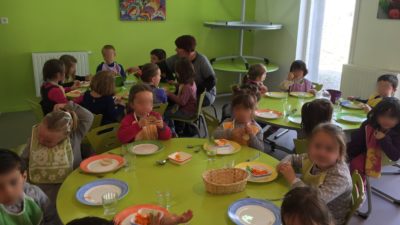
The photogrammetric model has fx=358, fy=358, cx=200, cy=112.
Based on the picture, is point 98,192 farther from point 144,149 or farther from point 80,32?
point 80,32

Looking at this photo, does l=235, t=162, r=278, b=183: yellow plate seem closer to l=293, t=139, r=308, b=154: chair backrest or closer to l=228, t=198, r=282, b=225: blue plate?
l=228, t=198, r=282, b=225: blue plate

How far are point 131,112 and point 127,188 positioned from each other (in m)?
A: 1.13

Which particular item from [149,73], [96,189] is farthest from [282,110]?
[96,189]

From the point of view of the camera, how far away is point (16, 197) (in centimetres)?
172

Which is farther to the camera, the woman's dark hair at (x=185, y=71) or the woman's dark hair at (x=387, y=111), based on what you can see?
the woman's dark hair at (x=185, y=71)

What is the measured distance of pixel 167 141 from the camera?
2.69m

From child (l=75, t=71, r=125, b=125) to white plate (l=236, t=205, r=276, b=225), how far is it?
81.4 inches

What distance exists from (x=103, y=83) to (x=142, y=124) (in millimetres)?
834

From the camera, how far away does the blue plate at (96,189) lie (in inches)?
71.6

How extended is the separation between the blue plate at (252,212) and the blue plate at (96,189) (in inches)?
23.2

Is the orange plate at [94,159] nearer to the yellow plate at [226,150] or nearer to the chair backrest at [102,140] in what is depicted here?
the chair backrest at [102,140]

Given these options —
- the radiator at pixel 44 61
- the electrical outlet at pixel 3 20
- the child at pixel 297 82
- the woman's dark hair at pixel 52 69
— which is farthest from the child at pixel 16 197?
the electrical outlet at pixel 3 20

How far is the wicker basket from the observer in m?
1.88

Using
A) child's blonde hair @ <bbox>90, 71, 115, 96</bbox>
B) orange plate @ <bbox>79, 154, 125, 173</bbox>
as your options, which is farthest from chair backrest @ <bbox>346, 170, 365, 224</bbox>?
child's blonde hair @ <bbox>90, 71, 115, 96</bbox>
